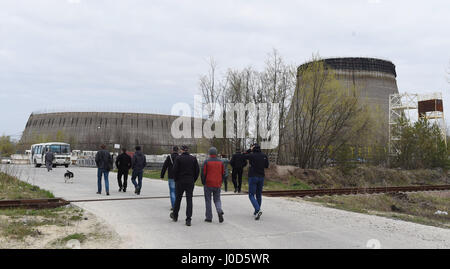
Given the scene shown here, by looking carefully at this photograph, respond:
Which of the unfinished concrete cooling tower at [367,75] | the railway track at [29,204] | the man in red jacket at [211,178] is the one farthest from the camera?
the unfinished concrete cooling tower at [367,75]

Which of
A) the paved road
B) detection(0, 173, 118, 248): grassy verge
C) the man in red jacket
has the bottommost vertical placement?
the paved road

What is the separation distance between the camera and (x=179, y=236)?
784cm

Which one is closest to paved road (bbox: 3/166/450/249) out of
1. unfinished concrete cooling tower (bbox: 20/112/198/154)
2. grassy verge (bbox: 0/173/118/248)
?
grassy verge (bbox: 0/173/118/248)

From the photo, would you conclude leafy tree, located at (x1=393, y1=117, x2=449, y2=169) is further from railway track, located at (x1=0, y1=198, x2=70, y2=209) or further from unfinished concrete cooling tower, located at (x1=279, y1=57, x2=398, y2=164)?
unfinished concrete cooling tower, located at (x1=279, y1=57, x2=398, y2=164)

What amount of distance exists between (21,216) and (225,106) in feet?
78.1

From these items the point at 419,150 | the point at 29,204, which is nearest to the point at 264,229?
the point at 29,204

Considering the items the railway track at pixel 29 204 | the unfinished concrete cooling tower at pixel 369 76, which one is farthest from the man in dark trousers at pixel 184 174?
the unfinished concrete cooling tower at pixel 369 76

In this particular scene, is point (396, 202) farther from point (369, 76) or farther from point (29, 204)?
point (369, 76)

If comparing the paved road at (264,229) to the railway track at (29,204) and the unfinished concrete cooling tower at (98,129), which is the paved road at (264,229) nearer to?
the railway track at (29,204)

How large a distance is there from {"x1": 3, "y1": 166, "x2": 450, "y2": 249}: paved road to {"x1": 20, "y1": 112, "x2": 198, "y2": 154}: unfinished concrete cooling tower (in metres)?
104

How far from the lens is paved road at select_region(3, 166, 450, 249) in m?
7.41

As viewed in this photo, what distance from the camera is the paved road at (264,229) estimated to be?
7.41 metres

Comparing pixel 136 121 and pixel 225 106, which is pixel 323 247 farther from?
pixel 136 121

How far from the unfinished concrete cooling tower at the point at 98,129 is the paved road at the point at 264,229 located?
342ft
